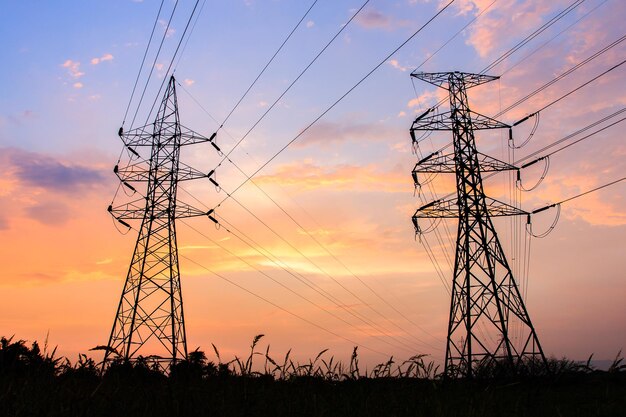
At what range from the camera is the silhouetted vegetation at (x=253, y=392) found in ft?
13.1

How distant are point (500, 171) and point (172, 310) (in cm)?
2073

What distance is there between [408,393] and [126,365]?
7.95ft

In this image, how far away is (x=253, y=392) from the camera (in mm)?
4895

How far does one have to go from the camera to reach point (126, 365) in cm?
451

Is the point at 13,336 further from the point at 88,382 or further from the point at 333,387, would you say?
the point at 333,387

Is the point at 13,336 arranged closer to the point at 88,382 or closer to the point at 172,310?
the point at 88,382

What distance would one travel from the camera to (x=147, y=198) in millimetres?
35125

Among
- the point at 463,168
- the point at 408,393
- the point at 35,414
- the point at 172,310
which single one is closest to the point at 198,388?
the point at 35,414

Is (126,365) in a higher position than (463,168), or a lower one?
lower

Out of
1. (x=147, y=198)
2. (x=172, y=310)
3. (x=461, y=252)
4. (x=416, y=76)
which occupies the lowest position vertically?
(x=172, y=310)

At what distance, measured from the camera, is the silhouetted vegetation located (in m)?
4.00

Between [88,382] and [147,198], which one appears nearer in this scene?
[88,382]

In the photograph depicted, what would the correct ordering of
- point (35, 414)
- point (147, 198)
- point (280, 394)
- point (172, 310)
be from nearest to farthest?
point (35, 414) → point (280, 394) → point (172, 310) → point (147, 198)

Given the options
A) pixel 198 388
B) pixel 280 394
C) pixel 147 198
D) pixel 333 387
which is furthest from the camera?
pixel 147 198
